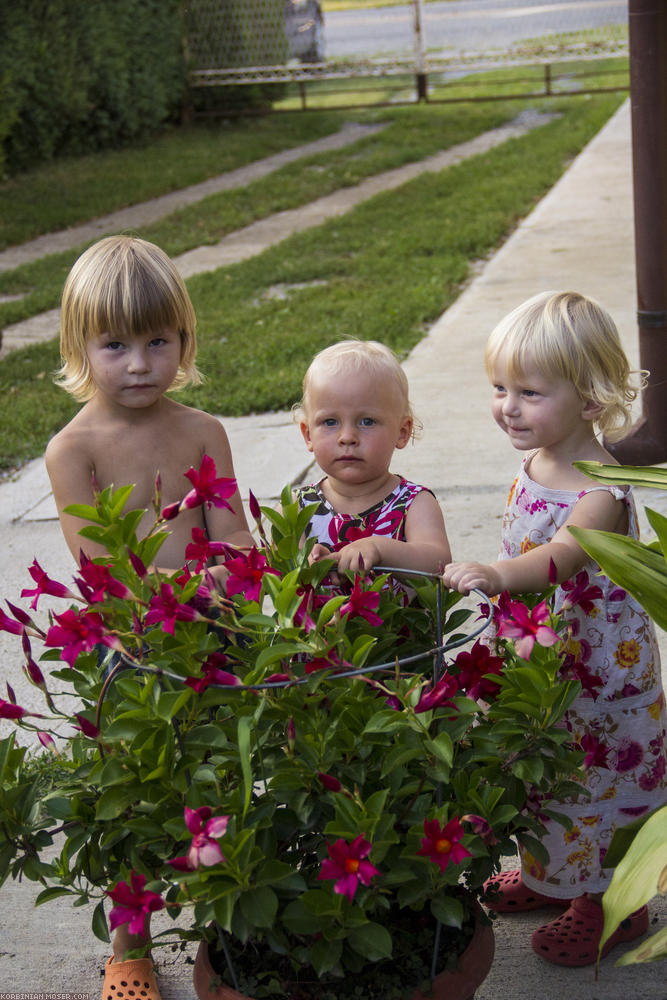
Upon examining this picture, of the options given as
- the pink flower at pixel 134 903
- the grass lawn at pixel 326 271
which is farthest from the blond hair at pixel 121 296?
the grass lawn at pixel 326 271

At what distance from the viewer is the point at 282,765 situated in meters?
1.60

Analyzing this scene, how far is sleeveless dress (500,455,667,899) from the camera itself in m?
2.09

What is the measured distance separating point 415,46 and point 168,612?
16.2m

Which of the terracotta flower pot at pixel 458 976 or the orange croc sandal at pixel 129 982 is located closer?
the terracotta flower pot at pixel 458 976

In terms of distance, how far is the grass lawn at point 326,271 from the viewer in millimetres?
5691

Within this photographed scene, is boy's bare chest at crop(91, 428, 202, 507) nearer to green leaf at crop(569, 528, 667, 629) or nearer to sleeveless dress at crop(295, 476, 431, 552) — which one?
sleeveless dress at crop(295, 476, 431, 552)

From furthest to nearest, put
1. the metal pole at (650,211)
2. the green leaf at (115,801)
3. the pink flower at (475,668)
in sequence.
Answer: the metal pole at (650,211), the pink flower at (475,668), the green leaf at (115,801)

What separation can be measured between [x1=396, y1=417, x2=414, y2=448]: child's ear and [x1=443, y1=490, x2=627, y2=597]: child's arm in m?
0.34

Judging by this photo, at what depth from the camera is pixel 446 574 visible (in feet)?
5.86

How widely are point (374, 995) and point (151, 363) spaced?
1272mm

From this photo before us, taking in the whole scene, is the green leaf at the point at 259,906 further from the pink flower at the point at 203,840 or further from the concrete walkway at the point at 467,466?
the concrete walkway at the point at 467,466

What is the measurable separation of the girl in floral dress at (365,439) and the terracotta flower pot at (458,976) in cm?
66

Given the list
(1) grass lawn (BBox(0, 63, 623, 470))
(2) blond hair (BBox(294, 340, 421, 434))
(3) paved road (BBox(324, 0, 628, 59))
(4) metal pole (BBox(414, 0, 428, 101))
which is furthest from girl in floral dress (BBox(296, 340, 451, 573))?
(3) paved road (BBox(324, 0, 628, 59))

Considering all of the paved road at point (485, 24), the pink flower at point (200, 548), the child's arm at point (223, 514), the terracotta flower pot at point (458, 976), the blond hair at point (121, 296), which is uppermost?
the paved road at point (485, 24)
